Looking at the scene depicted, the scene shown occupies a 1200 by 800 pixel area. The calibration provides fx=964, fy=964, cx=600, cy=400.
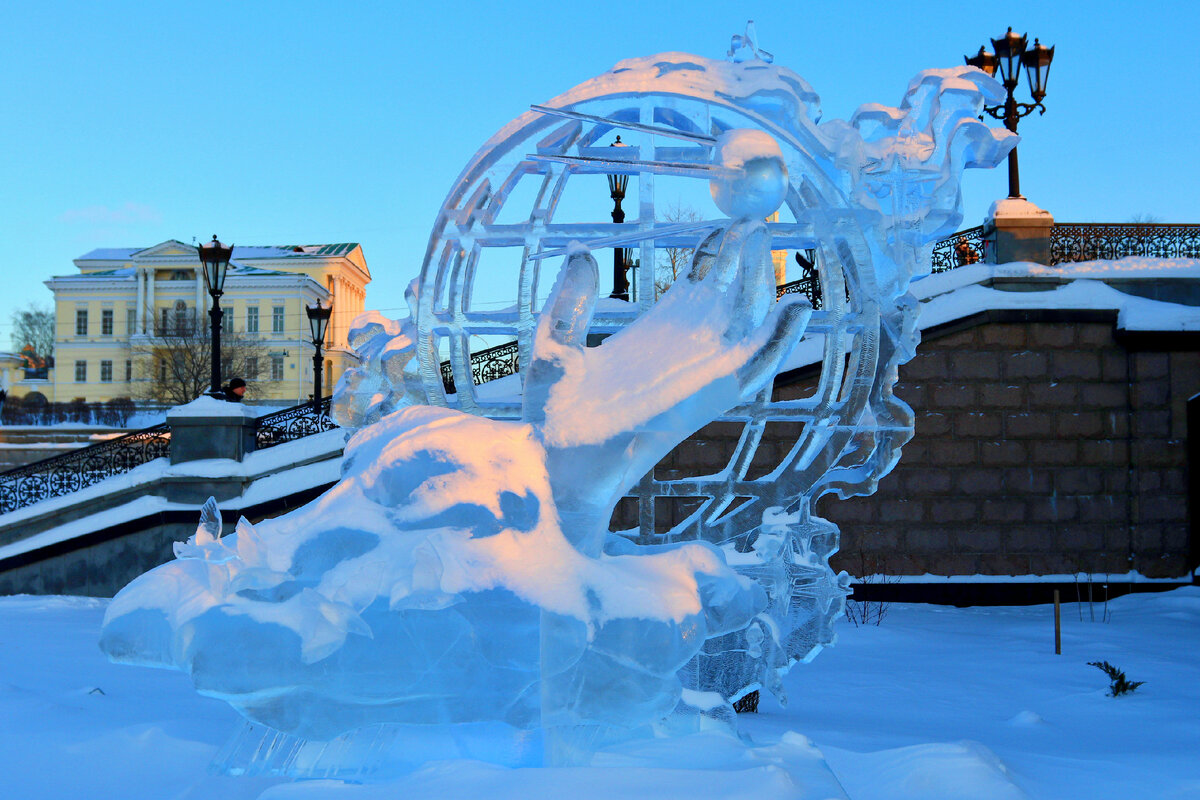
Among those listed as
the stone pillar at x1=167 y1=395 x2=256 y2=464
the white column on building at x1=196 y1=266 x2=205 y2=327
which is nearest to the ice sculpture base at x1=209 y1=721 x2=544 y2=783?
the stone pillar at x1=167 y1=395 x2=256 y2=464

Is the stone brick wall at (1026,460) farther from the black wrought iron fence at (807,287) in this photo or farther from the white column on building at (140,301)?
the white column on building at (140,301)

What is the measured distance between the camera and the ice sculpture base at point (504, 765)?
2598 mm

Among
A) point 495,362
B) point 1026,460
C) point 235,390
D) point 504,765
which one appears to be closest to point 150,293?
point 235,390

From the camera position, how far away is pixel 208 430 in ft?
35.9

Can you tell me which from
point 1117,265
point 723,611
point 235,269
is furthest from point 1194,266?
point 235,269

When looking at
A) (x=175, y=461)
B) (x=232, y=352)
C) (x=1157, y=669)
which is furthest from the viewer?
(x=232, y=352)

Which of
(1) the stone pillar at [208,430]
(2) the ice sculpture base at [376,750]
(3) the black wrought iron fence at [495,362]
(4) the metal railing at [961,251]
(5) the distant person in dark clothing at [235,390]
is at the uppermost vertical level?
(4) the metal railing at [961,251]

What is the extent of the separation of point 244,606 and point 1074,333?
35.1ft

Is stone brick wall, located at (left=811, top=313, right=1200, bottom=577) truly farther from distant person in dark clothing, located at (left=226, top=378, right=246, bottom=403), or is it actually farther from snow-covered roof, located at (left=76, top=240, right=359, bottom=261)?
snow-covered roof, located at (left=76, top=240, right=359, bottom=261)

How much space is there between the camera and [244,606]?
2754 millimetres

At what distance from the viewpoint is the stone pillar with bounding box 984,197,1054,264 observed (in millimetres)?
11438

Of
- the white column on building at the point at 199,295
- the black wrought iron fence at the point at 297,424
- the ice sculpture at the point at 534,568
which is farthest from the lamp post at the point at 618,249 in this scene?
the white column on building at the point at 199,295

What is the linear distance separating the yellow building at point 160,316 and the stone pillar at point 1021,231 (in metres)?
43.0

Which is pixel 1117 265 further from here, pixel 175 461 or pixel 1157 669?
pixel 175 461
